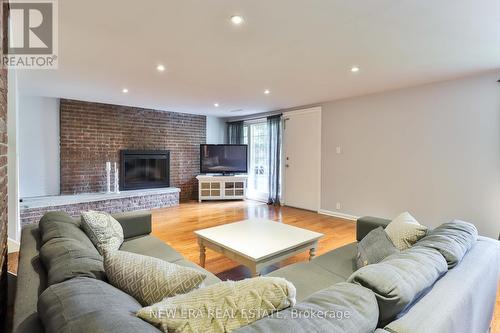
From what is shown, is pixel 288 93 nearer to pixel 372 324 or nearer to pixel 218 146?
pixel 218 146

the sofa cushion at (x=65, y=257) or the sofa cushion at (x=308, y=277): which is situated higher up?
the sofa cushion at (x=65, y=257)

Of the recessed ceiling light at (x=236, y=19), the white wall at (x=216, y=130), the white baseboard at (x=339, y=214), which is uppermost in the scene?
the recessed ceiling light at (x=236, y=19)

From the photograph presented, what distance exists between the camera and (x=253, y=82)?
3572mm

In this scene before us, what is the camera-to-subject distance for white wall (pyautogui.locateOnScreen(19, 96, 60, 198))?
14.6 ft

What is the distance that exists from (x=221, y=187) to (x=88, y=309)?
5.58 meters

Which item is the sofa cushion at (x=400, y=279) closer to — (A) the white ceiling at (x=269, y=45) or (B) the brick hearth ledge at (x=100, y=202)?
(A) the white ceiling at (x=269, y=45)

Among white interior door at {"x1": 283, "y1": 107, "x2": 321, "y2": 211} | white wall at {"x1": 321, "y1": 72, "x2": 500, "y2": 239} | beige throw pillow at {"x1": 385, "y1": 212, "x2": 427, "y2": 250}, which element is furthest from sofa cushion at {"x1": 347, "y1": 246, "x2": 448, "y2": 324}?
white interior door at {"x1": 283, "y1": 107, "x2": 321, "y2": 211}

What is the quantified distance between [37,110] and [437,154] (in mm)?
6379

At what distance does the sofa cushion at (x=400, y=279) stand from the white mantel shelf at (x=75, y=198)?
471 centimetres

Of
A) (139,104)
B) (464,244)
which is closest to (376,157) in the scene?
(464,244)

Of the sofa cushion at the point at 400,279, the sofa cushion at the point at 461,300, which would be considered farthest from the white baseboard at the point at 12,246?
the sofa cushion at the point at 461,300

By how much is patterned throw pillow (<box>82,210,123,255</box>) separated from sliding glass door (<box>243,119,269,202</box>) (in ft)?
15.0

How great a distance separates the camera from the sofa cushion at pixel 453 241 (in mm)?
1243

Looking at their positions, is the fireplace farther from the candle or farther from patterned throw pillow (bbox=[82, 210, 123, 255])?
patterned throw pillow (bbox=[82, 210, 123, 255])
